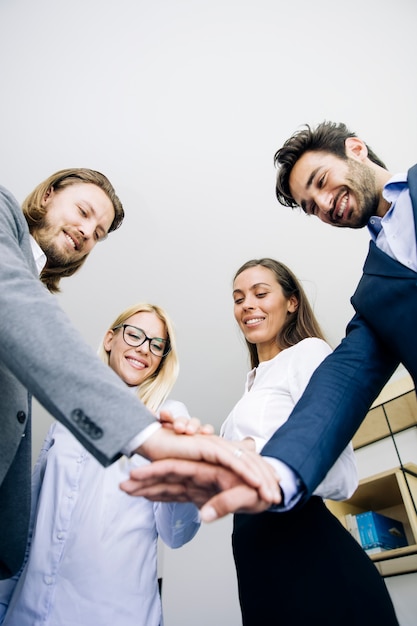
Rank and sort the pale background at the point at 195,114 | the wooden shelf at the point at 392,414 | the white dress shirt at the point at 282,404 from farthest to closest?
the wooden shelf at the point at 392,414
the pale background at the point at 195,114
the white dress shirt at the point at 282,404

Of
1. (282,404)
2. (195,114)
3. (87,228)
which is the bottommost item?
(282,404)

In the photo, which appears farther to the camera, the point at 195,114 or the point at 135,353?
the point at 195,114

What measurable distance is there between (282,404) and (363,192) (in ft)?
3.11

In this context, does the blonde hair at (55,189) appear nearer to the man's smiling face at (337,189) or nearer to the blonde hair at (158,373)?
the blonde hair at (158,373)

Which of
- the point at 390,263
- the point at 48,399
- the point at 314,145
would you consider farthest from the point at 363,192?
the point at 48,399

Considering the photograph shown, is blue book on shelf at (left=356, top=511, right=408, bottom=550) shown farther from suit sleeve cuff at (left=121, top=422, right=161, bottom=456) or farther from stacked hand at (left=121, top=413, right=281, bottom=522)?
suit sleeve cuff at (left=121, top=422, right=161, bottom=456)

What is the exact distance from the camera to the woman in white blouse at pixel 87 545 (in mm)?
1141

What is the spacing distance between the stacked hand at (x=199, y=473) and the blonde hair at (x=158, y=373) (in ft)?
2.88

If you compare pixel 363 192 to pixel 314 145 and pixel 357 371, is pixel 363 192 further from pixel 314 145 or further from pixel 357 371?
pixel 357 371

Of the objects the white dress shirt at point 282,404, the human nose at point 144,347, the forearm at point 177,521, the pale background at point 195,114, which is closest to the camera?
the white dress shirt at point 282,404

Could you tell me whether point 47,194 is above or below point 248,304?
above

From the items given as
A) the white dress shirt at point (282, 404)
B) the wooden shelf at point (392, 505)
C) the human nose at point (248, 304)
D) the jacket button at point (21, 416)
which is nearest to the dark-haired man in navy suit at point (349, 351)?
the white dress shirt at point (282, 404)

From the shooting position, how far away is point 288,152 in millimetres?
2002

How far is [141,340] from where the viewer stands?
200cm
